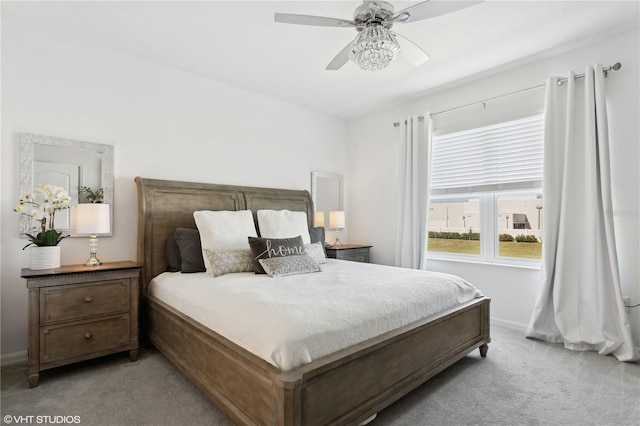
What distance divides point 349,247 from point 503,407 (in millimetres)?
2591

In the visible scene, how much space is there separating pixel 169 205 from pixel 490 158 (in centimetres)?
346

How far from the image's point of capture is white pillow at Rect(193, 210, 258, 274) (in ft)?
9.75

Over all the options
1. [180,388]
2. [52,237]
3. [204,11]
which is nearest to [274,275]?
[180,388]

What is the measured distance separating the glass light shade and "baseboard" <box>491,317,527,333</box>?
2.97 meters

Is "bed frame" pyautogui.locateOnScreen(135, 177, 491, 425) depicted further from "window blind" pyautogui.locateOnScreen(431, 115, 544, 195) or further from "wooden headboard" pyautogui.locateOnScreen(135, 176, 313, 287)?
"window blind" pyautogui.locateOnScreen(431, 115, 544, 195)

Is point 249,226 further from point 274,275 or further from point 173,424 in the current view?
point 173,424

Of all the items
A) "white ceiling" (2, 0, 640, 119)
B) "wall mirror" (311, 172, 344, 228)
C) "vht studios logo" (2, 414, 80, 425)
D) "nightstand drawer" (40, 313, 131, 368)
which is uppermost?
"white ceiling" (2, 0, 640, 119)

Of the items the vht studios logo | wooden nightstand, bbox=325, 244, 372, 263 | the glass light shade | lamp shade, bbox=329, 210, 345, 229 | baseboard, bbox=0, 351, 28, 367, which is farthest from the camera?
lamp shade, bbox=329, 210, 345, 229

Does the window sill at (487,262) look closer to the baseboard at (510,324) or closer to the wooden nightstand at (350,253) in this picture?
the baseboard at (510,324)

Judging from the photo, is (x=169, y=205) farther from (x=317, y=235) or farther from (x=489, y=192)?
(x=489, y=192)

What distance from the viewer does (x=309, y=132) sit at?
473 centimetres

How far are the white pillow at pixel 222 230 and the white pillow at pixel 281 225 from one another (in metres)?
0.17

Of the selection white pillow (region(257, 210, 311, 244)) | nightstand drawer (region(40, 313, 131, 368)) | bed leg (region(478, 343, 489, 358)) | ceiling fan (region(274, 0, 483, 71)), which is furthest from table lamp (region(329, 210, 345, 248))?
nightstand drawer (region(40, 313, 131, 368))

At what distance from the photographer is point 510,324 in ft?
11.5
